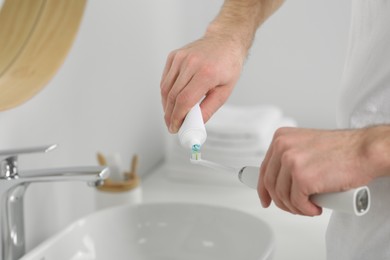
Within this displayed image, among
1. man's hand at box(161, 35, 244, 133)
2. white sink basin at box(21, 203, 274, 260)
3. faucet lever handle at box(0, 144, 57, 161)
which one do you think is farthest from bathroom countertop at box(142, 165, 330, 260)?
faucet lever handle at box(0, 144, 57, 161)

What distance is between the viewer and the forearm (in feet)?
3.86

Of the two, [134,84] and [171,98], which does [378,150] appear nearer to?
[171,98]

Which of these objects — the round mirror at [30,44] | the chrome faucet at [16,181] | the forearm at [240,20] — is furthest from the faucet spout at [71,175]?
the forearm at [240,20]

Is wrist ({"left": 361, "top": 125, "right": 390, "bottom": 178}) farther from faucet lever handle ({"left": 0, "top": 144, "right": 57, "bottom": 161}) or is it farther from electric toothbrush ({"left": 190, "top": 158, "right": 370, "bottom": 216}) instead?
faucet lever handle ({"left": 0, "top": 144, "right": 57, "bottom": 161})

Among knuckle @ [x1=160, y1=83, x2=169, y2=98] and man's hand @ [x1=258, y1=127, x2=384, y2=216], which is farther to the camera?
knuckle @ [x1=160, y1=83, x2=169, y2=98]

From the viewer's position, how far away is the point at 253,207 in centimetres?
164

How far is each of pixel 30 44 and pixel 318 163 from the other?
67 cm

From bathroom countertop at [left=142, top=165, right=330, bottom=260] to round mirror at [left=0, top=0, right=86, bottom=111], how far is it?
0.46m

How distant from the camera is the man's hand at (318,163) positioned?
823 mm

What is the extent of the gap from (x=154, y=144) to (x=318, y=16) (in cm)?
59

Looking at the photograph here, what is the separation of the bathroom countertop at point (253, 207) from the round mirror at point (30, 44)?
46cm

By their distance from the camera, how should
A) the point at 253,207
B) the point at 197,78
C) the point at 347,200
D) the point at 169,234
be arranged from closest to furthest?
the point at 347,200, the point at 197,78, the point at 169,234, the point at 253,207

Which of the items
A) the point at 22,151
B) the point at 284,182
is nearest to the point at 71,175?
the point at 22,151

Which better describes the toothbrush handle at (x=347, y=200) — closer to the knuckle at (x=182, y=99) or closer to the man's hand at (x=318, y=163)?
the man's hand at (x=318, y=163)
